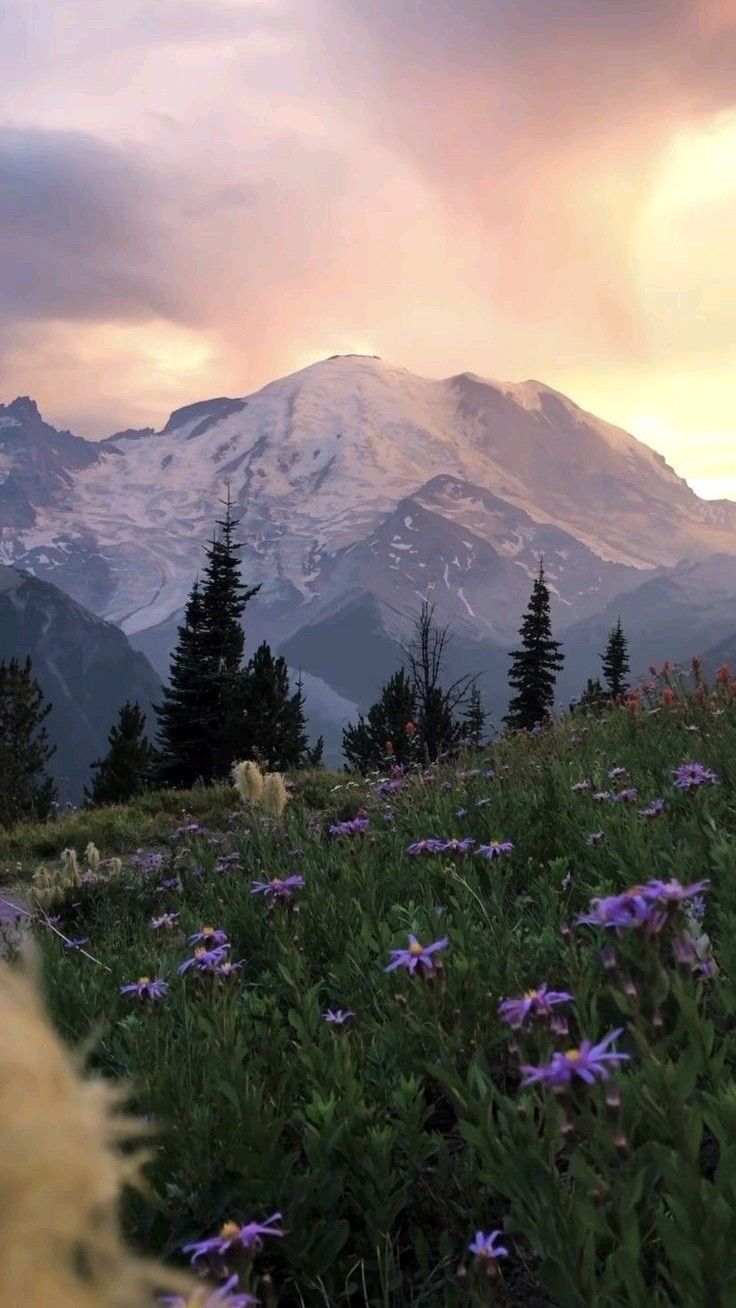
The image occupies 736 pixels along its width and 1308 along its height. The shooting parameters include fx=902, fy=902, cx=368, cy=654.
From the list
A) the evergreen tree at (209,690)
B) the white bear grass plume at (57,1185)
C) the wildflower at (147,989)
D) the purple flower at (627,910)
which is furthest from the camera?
the evergreen tree at (209,690)

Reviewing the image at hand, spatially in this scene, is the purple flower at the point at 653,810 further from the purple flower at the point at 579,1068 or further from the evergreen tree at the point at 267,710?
the evergreen tree at the point at 267,710

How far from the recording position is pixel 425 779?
8203 mm

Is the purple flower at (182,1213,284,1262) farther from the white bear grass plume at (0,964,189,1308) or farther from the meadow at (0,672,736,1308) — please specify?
the white bear grass plume at (0,964,189,1308)

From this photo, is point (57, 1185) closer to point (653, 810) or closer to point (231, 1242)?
point (231, 1242)

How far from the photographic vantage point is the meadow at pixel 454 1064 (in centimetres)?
153

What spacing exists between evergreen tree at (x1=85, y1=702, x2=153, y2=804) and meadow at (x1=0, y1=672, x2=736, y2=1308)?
44.0 metres

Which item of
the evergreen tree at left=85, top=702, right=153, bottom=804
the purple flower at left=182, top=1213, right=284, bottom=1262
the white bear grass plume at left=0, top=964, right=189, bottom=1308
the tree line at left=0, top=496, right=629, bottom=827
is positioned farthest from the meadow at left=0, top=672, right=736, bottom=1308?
the evergreen tree at left=85, top=702, right=153, bottom=804

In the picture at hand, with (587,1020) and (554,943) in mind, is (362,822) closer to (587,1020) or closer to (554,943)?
(554,943)

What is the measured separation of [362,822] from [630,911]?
11.1 feet

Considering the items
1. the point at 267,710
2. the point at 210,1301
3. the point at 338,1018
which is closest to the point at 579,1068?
the point at 210,1301

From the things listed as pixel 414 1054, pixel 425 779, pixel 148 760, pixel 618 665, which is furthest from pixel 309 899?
pixel 618 665

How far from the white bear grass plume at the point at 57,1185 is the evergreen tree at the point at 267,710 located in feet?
138

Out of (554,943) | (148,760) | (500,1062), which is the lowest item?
(148,760)

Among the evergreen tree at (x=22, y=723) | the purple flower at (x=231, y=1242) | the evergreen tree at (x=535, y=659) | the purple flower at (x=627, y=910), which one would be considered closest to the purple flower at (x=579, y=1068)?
the purple flower at (x=627, y=910)
